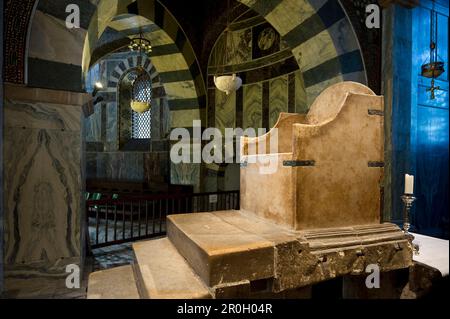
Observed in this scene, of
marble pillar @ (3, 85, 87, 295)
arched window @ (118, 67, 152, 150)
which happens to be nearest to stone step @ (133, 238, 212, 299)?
marble pillar @ (3, 85, 87, 295)

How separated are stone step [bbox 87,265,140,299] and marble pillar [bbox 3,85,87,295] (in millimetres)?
841

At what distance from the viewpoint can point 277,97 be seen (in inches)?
290

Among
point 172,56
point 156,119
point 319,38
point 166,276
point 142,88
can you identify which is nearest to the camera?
point 166,276

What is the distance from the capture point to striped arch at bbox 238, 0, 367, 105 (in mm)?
4738

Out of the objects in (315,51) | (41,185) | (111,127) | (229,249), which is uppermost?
(315,51)

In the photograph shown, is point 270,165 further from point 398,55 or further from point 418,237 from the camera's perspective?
point 398,55

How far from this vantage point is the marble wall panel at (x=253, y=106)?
7.82m

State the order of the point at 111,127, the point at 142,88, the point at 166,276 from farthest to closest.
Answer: the point at 142,88
the point at 111,127
the point at 166,276

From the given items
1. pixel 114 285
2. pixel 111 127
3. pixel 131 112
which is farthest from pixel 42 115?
pixel 131 112

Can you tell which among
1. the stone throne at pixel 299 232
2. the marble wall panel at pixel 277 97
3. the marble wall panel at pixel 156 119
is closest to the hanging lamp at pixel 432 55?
the stone throne at pixel 299 232

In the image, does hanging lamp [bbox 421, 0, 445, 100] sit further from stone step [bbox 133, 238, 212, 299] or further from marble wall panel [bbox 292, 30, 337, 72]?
stone step [bbox 133, 238, 212, 299]

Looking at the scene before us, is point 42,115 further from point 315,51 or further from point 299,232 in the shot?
point 315,51

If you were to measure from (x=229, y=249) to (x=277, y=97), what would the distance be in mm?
5979

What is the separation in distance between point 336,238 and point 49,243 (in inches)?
117
